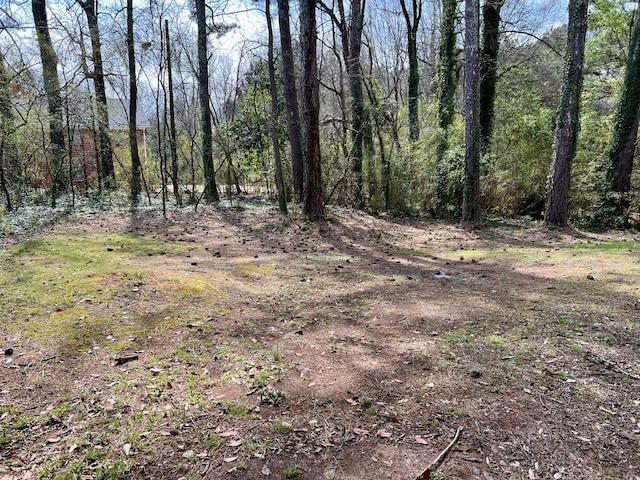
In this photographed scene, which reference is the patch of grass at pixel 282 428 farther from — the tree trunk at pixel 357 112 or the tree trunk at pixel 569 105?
the tree trunk at pixel 357 112

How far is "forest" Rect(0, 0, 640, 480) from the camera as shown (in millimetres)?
2088

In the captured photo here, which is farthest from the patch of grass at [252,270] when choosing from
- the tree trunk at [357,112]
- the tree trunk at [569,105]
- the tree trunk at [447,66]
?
the tree trunk at [447,66]

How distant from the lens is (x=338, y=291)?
474 centimetres

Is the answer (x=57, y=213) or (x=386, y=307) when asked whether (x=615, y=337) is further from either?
(x=57, y=213)

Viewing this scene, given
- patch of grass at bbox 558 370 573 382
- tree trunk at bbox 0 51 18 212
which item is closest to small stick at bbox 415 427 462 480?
patch of grass at bbox 558 370 573 382

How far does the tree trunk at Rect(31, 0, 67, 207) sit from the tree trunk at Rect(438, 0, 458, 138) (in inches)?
409

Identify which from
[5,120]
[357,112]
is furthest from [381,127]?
[5,120]

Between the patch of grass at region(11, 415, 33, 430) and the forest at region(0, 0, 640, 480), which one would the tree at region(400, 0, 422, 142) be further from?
the patch of grass at region(11, 415, 33, 430)

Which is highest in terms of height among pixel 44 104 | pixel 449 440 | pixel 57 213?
pixel 44 104

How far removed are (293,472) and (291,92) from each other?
10520mm

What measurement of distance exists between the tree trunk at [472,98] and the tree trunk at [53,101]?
9.92 m

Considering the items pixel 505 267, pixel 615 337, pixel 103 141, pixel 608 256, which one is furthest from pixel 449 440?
pixel 103 141

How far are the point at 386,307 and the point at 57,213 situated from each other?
29.3 ft

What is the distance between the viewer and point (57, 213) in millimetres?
9609
